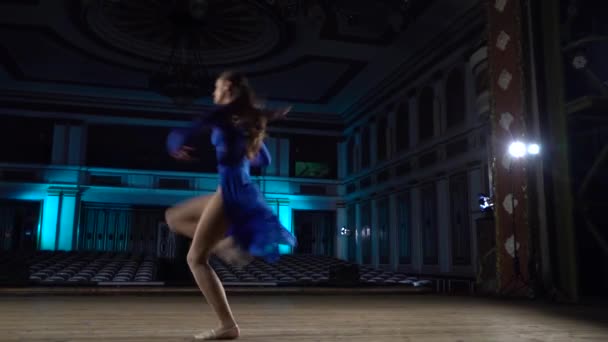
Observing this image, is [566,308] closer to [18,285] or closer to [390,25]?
[18,285]

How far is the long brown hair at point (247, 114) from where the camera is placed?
316 centimetres

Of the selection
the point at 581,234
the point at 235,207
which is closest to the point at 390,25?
the point at 581,234

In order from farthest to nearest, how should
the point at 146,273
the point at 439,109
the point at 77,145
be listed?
the point at 77,145, the point at 439,109, the point at 146,273

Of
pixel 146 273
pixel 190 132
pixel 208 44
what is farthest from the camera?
pixel 208 44

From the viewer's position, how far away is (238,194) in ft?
10.2

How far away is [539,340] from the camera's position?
3.37 meters

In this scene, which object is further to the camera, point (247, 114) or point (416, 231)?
point (416, 231)

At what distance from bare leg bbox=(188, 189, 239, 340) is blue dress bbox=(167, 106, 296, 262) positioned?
2.4 inches

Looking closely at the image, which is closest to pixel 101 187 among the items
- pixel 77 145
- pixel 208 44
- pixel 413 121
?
pixel 77 145

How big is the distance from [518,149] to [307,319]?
364 cm

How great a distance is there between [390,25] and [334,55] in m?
2.29

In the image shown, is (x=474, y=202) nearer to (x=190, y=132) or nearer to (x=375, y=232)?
(x=375, y=232)

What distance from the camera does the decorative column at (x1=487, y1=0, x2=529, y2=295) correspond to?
6.61m

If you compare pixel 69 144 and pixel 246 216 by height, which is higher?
pixel 69 144
